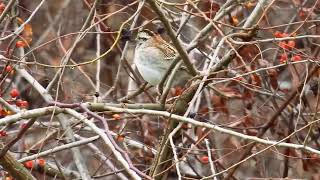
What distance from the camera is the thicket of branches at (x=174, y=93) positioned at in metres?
5.19

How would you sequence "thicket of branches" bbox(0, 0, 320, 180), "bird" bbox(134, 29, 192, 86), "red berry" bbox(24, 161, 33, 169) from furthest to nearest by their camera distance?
"bird" bbox(134, 29, 192, 86) < "red berry" bbox(24, 161, 33, 169) < "thicket of branches" bbox(0, 0, 320, 180)

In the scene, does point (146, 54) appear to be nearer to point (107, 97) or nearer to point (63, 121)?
point (107, 97)

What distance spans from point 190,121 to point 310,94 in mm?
3502

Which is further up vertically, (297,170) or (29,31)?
(29,31)

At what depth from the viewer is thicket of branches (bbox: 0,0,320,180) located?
5.19 metres

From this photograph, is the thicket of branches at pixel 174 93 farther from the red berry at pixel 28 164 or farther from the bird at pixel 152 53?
the bird at pixel 152 53

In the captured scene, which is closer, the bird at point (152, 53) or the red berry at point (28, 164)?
the red berry at point (28, 164)

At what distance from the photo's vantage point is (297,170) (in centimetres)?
691

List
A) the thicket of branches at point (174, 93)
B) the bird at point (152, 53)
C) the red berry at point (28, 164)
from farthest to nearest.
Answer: the bird at point (152, 53), the red berry at point (28, 164), the thicket of branches at point (174, 93)

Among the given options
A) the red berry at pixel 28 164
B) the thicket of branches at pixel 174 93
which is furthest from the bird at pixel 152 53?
the red berry at pixel 28 164

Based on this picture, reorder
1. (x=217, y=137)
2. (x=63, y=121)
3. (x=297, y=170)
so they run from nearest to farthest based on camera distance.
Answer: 1. (x=63, y=121)
2. (x=297, y=170)
3. (x=217, y=137)

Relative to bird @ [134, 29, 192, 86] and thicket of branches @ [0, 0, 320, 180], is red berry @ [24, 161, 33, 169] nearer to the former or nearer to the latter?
thicket of branches @ [0, 0, 320, 180]

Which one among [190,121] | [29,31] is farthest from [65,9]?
[190,121]

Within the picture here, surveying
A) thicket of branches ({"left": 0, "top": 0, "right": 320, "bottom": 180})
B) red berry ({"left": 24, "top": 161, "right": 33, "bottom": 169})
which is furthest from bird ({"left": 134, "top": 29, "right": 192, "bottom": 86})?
red berry ({"left": 24, "top": 161, "right": 33, "bottom": 169})
